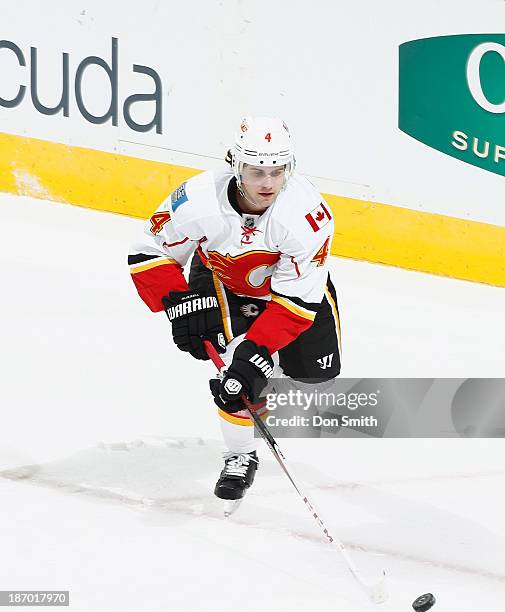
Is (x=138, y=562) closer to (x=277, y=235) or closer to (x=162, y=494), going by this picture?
(x=162, y=494)

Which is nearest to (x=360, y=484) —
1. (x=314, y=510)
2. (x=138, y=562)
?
(x=314, y=510)

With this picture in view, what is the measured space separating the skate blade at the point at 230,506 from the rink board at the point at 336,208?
2.51 metres

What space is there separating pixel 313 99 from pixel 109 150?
1.13 meters

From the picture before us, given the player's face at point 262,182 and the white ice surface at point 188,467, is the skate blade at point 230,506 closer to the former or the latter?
the white ice surface at point 188,467

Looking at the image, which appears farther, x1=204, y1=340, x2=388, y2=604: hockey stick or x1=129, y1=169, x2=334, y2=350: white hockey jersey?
x1=129, y1=169, x2=334, y2=350: white hockey jersey

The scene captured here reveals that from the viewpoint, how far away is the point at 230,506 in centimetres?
313

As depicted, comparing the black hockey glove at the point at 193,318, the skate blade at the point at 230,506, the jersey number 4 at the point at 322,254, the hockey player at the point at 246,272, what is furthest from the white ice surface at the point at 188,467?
the jersey number 4 at the point at 322,254

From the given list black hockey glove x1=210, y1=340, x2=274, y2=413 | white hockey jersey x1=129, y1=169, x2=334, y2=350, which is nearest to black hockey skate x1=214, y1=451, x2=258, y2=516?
black hockey glove x1=210, y1=340, x2=274, y2=413

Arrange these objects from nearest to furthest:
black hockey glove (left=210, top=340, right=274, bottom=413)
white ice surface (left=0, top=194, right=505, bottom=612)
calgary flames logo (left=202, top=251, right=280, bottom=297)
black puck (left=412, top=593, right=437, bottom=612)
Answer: black puck (left=412, top=593, right=437, bottom=612) → white ice surface (left=0, top=194, right=505, bottom=612) → black hockey glove (left=210, top=340, right=274, bottom=413) → calgary flames logo (left=202, top=251, right=280, bottom=297)

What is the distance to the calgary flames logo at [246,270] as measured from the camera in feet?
10.0

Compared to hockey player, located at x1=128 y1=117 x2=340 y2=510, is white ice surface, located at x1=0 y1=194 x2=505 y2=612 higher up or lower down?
lower down

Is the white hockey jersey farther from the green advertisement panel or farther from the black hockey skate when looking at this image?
the green advertisement panel

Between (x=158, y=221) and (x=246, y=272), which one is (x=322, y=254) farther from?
(x=158, y=221)

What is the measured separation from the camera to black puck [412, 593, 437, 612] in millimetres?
2510
